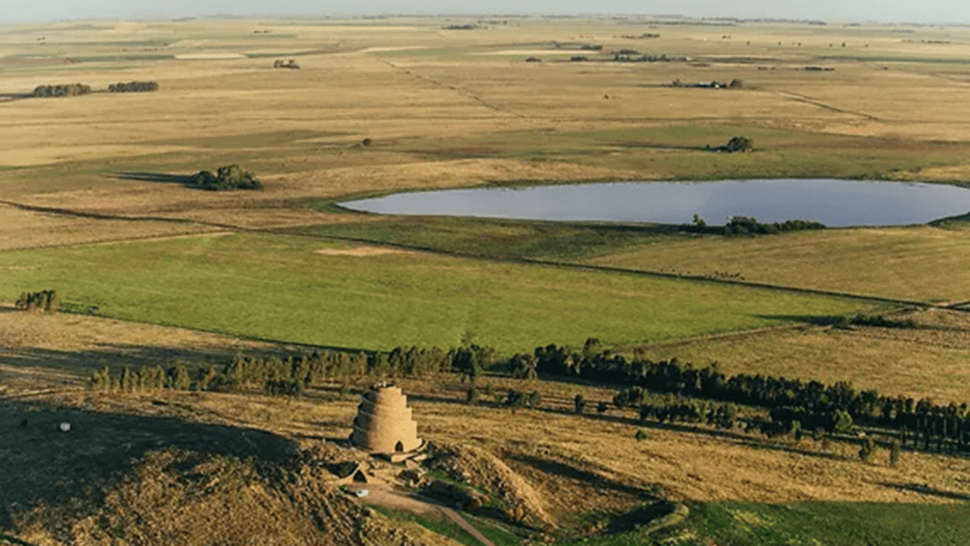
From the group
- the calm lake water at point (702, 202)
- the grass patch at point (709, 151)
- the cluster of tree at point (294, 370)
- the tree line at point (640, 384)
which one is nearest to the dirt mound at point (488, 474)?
the tree line at point (640, 384)

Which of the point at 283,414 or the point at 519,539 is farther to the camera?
the point at 283,414

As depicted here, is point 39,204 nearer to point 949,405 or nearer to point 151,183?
point 151,183

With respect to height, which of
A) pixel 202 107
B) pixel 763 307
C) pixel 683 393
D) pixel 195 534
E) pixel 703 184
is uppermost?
pixel 202 107

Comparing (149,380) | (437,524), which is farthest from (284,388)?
(437,524)

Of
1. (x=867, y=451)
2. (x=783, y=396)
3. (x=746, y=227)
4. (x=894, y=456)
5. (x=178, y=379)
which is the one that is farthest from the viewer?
(x=746, y=227)

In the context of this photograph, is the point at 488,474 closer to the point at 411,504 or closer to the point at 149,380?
the point at 411,504

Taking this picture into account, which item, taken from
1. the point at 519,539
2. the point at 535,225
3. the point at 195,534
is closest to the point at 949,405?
the point at 519,539
